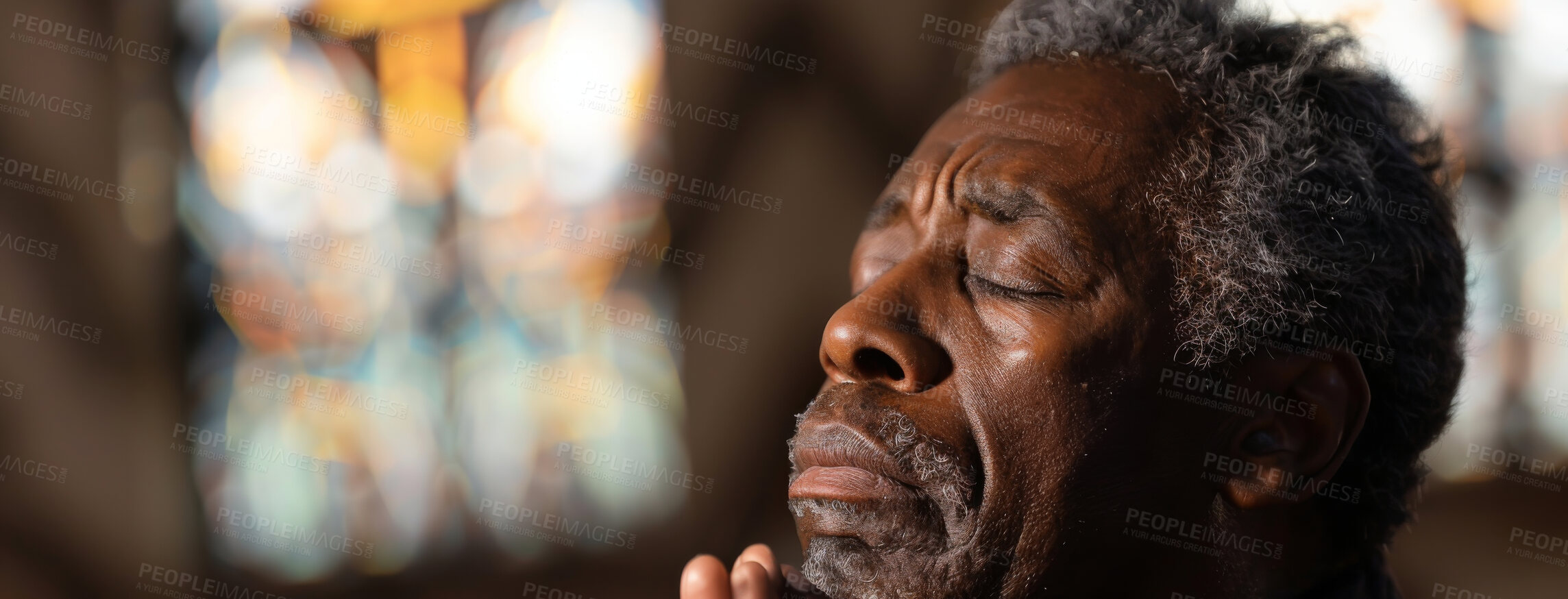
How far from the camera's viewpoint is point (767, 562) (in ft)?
5.00

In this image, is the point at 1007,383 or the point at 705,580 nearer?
the point at 1007,383

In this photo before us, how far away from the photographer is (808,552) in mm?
1275

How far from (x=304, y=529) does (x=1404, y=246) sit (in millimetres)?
3069

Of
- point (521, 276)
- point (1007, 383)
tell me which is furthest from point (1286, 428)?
point (521, 276)

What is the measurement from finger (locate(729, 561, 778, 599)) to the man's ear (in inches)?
27.2

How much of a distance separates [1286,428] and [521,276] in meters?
2.51

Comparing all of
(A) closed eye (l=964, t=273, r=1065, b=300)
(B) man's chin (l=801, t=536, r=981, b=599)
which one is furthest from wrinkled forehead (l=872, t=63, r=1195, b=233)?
(B) man's chin (l=801, t=536, r=981, b=599)

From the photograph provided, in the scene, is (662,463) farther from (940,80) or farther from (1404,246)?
(1404,246)

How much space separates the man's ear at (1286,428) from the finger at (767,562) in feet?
2.25

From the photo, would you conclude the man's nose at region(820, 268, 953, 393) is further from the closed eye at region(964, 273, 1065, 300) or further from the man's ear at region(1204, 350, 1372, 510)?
the man's ear at region(1204, 350, 1372, 510)

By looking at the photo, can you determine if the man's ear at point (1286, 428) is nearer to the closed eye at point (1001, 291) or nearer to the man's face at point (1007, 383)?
the man's face at point (1007, 383)

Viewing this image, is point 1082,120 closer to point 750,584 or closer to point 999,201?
point 999,201

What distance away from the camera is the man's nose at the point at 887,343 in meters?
1.24

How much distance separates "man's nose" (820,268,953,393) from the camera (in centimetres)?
124
